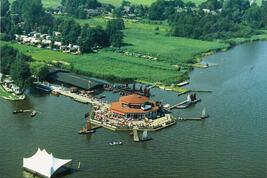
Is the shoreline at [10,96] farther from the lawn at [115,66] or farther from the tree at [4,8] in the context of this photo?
the tree at [4,8]

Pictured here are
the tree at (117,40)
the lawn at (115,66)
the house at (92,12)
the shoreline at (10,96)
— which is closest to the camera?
the shoreline at (10,96)

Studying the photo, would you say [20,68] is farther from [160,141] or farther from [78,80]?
[160,141]

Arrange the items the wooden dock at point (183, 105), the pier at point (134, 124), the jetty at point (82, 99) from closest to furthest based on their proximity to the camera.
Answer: the pier at point (134, 124), the wooden dock at point (183, 105), the jetty at point (82, 99)

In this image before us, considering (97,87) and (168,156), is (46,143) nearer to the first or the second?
(168,156)

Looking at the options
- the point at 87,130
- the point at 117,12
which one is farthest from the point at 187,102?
the point at 117,12

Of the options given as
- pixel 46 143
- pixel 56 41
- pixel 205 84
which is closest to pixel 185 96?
pixel 205 84

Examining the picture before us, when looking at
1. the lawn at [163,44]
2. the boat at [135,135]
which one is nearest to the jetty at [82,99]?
the boat at [135,135]

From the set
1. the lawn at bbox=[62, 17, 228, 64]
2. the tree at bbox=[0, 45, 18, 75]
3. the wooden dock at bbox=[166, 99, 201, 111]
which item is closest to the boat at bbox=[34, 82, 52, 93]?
the tree at bbox=[0, 45, 18, 75]
